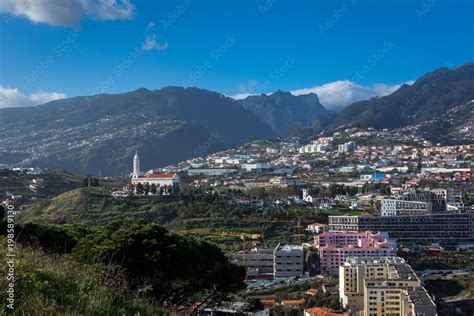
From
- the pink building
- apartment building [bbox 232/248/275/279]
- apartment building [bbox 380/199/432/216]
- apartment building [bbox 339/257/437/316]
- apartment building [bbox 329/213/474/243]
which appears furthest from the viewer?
apartment building [bbox 380/199/432/216]

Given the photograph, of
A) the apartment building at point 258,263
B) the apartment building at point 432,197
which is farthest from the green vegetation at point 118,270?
the apartment building at point 432,197

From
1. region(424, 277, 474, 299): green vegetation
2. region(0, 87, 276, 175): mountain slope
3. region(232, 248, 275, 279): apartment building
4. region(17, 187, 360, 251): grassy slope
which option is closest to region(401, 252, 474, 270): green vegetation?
region(424, 277, 474, 299): green vegetation

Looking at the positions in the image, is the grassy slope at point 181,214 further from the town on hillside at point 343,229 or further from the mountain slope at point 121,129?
the mountain slope at point 121,129

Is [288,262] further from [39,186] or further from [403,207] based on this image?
[39,186]

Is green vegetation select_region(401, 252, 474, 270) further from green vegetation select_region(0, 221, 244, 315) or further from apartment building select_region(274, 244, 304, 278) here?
green vegetation select_region(0, 221, 244, 315)

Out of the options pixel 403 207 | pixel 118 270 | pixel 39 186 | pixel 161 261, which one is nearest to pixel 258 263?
pixel 403 207

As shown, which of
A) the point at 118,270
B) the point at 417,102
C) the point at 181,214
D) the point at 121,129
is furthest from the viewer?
the point at 417,102
